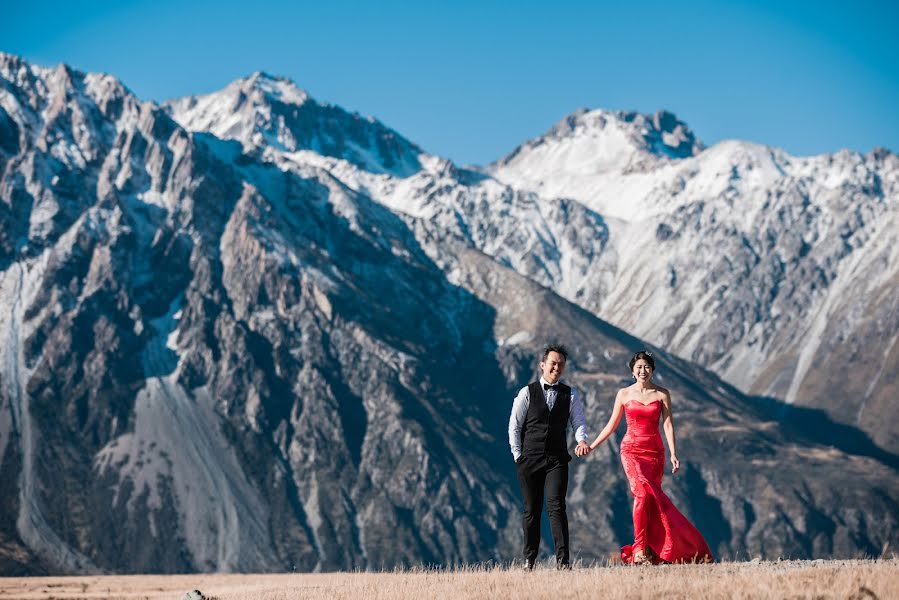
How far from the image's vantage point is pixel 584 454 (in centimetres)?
3197

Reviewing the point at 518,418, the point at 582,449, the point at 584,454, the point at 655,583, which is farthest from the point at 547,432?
the point at 655,583

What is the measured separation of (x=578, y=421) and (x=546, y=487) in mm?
2145

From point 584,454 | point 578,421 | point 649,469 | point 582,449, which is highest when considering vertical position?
point 578,421

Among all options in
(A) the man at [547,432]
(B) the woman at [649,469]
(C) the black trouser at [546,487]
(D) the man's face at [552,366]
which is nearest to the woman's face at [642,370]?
(B) the woman at [649,469]

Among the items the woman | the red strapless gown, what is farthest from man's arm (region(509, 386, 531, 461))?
the red strapless gown

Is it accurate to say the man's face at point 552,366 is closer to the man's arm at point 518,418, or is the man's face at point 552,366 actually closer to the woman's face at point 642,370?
the man's arm at point 518,418

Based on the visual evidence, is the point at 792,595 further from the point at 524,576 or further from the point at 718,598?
the point at 524,576

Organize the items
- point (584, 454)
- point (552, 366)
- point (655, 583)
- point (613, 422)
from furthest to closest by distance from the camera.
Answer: point (613, 422) → point (552, 366) → point (584, 454) → point (655, 583)

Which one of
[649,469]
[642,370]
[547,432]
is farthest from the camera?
[649,469]

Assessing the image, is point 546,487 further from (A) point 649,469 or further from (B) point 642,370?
(B) point 642,370

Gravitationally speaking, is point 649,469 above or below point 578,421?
below

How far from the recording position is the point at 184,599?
4175 centimetres

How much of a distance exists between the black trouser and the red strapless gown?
254cm

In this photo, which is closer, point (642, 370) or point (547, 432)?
point (547, 432)
